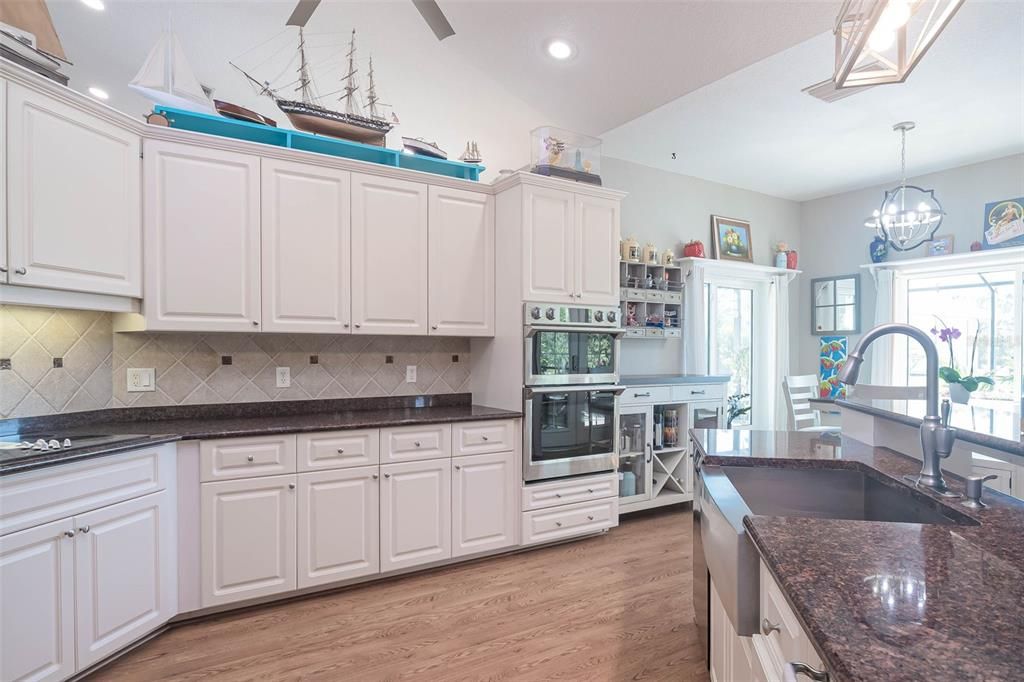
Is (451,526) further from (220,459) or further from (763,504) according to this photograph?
(763,504)

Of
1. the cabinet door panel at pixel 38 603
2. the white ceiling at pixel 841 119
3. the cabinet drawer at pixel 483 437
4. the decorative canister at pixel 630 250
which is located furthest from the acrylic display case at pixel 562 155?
the cabinet door panel at pixel 38 603

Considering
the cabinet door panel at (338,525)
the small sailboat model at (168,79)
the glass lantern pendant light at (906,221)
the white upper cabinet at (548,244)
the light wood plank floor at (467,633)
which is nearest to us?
the light wood plank floor at (467,633)

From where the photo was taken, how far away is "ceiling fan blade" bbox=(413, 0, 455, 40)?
2.17m

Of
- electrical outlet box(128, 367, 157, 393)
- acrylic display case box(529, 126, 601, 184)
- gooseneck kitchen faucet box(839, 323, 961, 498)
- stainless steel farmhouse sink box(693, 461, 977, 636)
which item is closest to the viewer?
stainless steel farmhouse sink box(693, 461, 977, 636)

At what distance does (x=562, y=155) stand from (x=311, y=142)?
1548 mm

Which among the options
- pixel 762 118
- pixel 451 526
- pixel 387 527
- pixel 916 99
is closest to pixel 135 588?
pixel 387 527

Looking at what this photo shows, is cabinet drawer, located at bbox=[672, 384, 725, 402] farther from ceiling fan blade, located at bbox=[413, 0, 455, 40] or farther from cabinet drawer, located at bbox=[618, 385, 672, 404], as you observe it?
ceiling fan blade, located at bbox=[413, 0, 455, 40]

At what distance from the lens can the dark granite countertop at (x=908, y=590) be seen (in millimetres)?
586

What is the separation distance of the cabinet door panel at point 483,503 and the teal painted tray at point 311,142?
179 centimetres

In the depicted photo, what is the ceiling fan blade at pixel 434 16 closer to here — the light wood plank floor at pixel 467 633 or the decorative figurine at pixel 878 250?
the light wood plank floor at pixel 467 633

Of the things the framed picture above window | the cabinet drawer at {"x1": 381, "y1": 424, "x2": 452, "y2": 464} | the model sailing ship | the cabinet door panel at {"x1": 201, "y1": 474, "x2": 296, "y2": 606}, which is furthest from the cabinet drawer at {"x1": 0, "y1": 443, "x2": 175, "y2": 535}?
the framed picture above window

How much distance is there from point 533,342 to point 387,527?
1315 millimetres

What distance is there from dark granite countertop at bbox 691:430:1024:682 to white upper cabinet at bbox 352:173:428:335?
7.63ft

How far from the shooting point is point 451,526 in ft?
9.45
